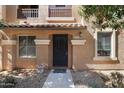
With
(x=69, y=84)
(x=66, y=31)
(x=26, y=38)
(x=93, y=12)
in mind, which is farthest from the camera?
(x=26, y=38)

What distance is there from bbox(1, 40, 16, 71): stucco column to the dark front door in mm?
2541

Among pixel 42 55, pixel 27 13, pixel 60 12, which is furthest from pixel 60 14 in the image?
pixel 42 55

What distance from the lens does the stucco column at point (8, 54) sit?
17203mm

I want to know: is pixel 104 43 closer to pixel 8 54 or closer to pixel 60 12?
pixel 60 12

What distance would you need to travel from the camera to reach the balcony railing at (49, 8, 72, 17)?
58.5 ft

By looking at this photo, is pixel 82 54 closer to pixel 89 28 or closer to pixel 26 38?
pixel 89 28

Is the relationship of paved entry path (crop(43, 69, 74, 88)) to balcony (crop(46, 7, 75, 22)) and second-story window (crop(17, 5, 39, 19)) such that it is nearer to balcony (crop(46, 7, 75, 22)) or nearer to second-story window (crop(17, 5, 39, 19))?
balcony (crop(46, 7, 75, 22))

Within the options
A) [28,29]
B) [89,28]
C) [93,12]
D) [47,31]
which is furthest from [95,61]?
[93,12]

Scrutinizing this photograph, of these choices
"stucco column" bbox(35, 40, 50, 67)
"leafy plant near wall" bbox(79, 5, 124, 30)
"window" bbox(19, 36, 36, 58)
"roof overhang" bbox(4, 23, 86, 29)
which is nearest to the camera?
"leafy plant near wall" bbox(79, 5, 124, 30)

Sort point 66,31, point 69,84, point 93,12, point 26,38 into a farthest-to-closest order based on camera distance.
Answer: point 26,38, point 66,31, point 69,84, point 93,12

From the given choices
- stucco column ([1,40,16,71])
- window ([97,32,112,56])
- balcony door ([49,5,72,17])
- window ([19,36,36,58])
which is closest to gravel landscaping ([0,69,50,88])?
stucco column ([1,40,16,71])

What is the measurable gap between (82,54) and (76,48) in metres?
0.51

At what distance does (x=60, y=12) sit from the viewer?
17.9m

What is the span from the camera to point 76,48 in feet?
55.5
